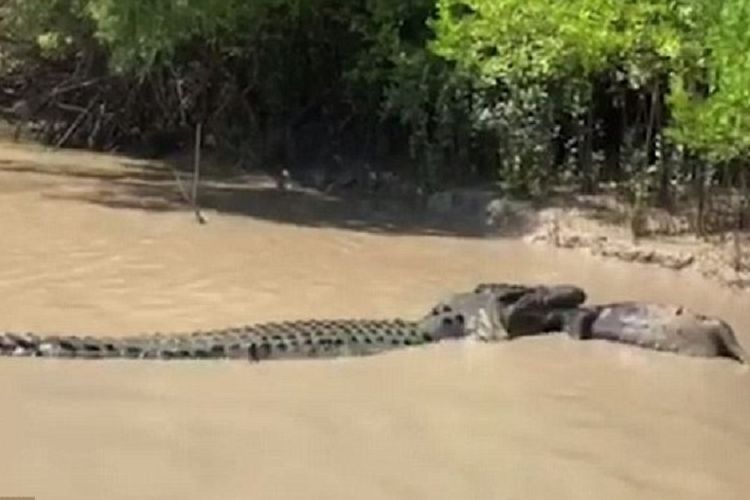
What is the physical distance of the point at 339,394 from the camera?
945cm

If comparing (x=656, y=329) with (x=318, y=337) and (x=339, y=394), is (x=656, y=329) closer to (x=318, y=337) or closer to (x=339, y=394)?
(x=318, y=337)

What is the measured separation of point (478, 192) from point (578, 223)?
5.85 ft

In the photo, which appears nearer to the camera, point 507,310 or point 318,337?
point 318,337

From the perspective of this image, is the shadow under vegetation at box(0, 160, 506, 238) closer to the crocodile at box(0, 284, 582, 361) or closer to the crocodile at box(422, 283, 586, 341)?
the crocodile at box(422, 283, 586, 341)

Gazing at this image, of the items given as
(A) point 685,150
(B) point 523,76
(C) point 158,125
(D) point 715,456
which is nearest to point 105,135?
(C) point 158,125

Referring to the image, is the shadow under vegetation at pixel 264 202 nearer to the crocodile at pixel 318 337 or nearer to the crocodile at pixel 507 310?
the crocodile at pixel 507 310

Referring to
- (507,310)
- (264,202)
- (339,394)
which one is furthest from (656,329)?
(264,202)

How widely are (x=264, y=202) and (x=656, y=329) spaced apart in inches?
264

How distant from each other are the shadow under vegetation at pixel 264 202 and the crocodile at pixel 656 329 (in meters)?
4.12

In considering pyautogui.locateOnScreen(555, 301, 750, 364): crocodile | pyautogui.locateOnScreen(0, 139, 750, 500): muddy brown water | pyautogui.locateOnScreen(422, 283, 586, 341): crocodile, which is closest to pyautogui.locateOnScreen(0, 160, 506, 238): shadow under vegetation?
pyautogui.locateOnScreen(0, 139, 750, 500): muddy brown water

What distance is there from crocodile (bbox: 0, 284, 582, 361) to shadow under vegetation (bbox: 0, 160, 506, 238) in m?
4.15

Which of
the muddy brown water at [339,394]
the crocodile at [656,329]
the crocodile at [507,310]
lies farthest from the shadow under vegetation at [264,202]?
the crocodile at [656,329]

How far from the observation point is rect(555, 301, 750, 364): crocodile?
1089 cm

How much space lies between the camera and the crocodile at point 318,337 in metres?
10.0
